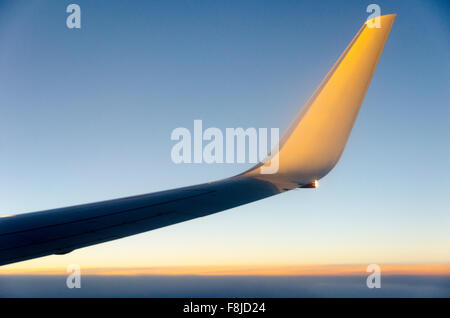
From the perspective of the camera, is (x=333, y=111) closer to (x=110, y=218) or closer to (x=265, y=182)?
(x=265, y=182)

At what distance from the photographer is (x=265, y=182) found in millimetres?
3105

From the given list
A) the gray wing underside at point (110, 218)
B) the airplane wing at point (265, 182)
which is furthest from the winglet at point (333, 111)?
the gray wing underside at point (110, 218)

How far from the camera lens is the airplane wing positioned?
80.7 inches

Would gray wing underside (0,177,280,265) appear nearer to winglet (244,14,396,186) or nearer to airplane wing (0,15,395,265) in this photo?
airplane wing (0,15,395,265)

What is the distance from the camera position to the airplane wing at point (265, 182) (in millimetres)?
2051

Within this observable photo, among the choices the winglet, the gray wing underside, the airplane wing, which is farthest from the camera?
the winglet

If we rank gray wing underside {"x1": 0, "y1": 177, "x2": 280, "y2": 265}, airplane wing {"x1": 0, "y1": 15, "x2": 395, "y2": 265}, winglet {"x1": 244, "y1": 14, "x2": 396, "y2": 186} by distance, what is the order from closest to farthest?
1. gray wing underside {"x1": 0, "y1": 177, "x2": 280, "y2": 265}
2. airplane wing {"x1": 0, "y1": 15, "x2": 395, "y2": 265}
3. winglet {"x1": 244, "y1": 14, "x2": 396, "y2": 186}

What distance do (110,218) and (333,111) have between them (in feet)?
6.20

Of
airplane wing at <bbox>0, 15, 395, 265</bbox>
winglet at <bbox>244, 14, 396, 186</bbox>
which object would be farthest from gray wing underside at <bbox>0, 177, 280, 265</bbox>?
winglet at <bbox>244, 14, 396, 186</bbox>

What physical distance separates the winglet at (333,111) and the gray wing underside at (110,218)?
0.40 m

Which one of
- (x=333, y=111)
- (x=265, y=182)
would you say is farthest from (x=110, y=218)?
(x=333, y=111)

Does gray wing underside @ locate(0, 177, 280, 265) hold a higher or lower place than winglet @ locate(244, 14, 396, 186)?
lower

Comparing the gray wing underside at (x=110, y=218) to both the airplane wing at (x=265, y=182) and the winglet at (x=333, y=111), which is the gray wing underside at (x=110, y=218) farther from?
the winglet at (x=333, y=111)

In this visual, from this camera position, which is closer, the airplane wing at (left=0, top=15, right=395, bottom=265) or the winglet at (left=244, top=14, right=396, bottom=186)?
the airplane wing at (left=0, top=15, right=395, bottom=265)
